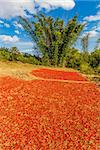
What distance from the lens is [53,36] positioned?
34125mm

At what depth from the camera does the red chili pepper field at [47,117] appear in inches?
333

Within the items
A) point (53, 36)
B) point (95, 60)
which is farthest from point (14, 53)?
point (95, 60)

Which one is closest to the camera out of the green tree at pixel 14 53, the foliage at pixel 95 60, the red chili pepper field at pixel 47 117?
the red chili pepper field at pixel 47 117

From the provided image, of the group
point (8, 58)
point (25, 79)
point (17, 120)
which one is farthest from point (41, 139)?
point (8, 58)

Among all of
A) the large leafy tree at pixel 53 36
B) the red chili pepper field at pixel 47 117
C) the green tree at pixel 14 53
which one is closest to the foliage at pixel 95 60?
the large leafy tree at pixel 53 36

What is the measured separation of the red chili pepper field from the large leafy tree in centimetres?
1737

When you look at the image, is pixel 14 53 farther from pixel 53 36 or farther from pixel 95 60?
pixel 95 60

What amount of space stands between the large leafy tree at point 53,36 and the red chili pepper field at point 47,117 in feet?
57.0

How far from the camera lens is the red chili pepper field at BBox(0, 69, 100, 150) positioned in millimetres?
8453

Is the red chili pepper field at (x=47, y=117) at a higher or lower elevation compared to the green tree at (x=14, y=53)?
lower

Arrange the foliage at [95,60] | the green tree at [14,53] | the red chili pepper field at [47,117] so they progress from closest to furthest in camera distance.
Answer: the red chili pepper field at [47,117]
the green tree at [14,53]
the foliage at [95,60]

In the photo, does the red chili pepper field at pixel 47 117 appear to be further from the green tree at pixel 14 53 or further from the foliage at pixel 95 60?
the foliage at pixel 95 60

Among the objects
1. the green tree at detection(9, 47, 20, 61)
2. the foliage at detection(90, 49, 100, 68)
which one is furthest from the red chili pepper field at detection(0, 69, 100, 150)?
the foliage at detection(90, 49, 100, 68)

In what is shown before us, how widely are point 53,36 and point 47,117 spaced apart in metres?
24.2
